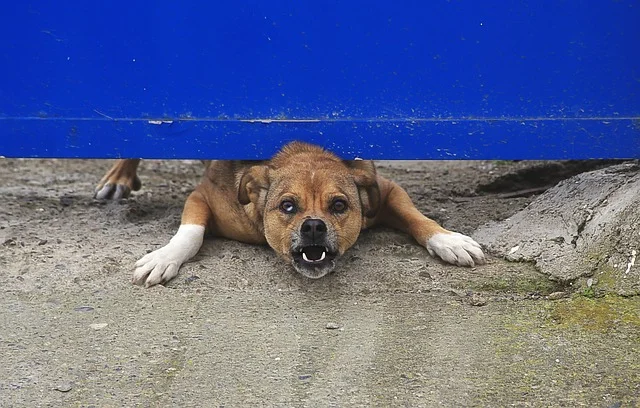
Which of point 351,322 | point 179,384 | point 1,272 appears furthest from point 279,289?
point 1,272

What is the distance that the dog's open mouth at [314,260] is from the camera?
12.9ft

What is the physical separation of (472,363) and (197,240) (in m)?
1.53

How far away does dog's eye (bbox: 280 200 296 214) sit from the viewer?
4066 mm

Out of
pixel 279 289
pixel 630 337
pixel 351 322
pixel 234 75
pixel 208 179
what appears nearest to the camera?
pixel 630 337

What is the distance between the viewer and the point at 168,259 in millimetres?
3977

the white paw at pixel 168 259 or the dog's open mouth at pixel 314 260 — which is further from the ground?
the dog's open mouth at pixel 314 260

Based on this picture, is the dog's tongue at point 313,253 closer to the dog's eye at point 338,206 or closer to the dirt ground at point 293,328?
the dirt ground at point 293,328

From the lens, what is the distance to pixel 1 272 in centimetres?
398

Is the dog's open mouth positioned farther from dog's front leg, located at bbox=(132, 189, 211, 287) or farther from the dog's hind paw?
the dog's hind paw

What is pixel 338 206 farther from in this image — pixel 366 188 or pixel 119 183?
pixel 119 183

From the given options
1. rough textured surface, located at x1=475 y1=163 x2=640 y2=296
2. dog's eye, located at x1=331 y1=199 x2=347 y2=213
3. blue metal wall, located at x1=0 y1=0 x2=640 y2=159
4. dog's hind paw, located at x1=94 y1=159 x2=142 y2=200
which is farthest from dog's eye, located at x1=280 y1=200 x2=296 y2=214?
dog's hind paw, located at x1=94 y1=159 x2=142 y2=200

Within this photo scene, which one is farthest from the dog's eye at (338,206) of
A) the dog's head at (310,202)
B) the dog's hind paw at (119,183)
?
the dog's hind paw at (119,183)

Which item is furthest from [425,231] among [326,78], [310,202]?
[326,78]

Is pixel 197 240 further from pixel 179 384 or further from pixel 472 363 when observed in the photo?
pixel 472 363
